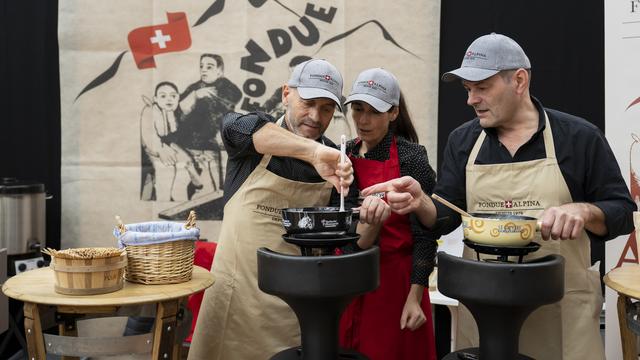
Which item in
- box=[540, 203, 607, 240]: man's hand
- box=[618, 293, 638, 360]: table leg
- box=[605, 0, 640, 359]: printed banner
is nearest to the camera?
box=[540, 203, 607, 240]: man's hand

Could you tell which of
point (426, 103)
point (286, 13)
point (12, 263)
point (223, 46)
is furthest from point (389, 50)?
point (12, 263)

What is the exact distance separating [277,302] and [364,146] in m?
0.77

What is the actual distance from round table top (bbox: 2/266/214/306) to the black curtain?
202cm

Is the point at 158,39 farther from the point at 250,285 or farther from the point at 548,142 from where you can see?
the point at 548,142

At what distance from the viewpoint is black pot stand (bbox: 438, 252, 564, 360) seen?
63.6 inches

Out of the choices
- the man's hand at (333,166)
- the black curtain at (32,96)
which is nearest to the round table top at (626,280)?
the man's hand at (333,166)

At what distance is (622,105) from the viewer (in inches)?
126

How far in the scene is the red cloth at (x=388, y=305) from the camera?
2.41m

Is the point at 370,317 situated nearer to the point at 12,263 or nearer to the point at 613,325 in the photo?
the point at 613,325

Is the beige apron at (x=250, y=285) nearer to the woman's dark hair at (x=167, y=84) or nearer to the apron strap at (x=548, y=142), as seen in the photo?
the apron strap at (x=548, y=142)

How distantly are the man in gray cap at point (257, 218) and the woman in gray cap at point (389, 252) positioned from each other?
194mm

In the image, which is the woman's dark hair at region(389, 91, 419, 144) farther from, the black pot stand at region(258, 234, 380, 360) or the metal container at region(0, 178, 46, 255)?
the metal container at region(0, 178, 46, 255)

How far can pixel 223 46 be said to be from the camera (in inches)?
156

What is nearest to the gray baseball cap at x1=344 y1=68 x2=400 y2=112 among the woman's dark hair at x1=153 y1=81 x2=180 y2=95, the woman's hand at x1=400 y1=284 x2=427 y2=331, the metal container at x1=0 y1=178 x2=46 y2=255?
the woman's hand at x1=400 y1=284 x2=427 y2=331
